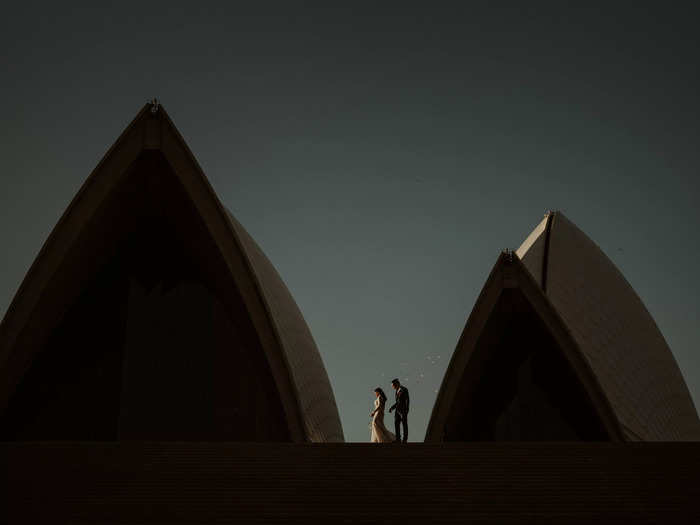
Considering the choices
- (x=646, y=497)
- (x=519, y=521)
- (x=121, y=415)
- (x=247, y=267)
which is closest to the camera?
(x=519, y=521)

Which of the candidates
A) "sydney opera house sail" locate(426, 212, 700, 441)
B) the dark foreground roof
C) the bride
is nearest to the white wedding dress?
the bride

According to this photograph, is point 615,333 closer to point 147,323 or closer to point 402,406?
point 402,406

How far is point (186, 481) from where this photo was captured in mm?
8500

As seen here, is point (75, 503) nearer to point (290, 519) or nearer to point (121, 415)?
point (290, 519)

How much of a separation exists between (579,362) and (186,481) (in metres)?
9.17

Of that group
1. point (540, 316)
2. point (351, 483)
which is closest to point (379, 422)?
point (540, 316)

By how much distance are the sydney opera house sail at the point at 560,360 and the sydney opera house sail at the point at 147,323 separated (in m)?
3.71

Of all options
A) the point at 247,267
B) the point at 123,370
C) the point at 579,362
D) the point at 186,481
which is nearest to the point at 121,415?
the point at 123,370

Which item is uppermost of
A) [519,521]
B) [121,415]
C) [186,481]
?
[121,415]

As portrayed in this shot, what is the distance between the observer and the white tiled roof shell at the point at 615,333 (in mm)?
18156

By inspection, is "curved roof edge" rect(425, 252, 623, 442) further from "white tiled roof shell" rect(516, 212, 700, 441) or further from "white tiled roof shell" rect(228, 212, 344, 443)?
"white tiled roof shell" rect(228, 212, 344, 443)

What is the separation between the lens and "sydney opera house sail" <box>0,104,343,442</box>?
1406 cm

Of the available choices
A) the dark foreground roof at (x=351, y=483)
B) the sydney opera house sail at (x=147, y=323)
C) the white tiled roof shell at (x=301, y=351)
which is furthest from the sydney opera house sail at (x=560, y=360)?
the dark foreground roof at (x=351, y=483)

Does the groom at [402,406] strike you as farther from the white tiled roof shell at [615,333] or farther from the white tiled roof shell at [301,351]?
the white tiled roof shell at [615,333]
